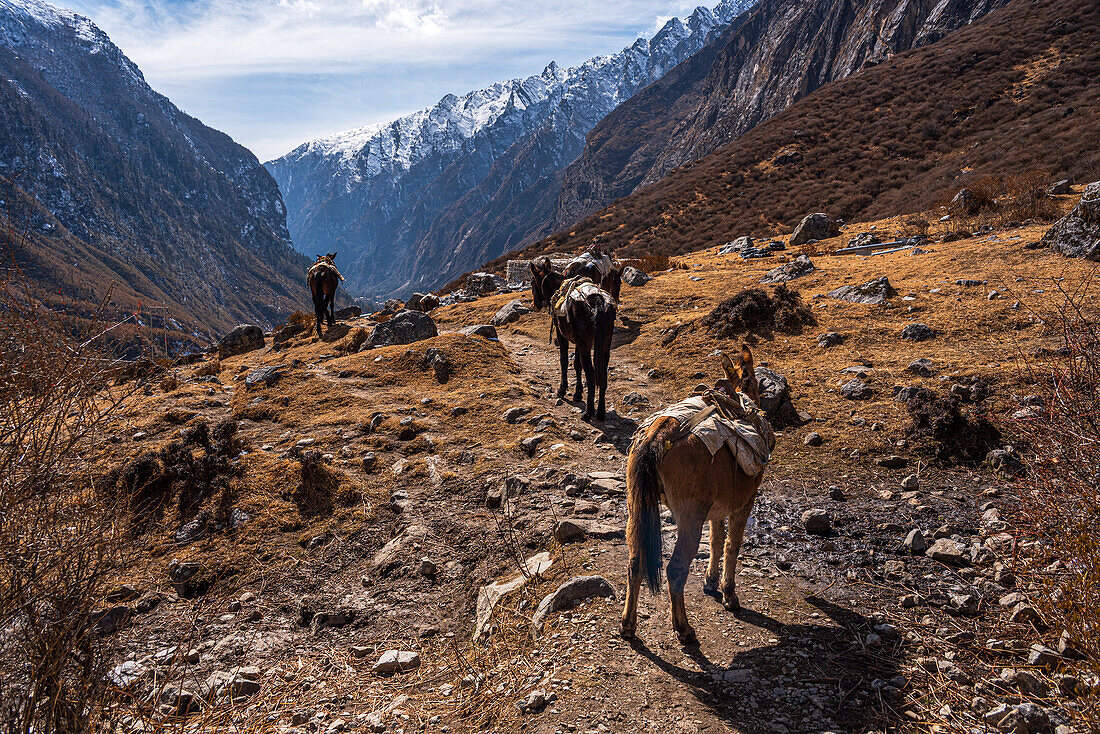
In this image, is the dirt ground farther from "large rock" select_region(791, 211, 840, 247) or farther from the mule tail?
"large rock" select_region(791, 211, 840, 247)

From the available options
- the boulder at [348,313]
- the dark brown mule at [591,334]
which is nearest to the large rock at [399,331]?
the dark brown mule at [591,334]

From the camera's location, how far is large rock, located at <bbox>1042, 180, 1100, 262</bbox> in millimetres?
11016

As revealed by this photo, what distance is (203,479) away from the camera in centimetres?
771

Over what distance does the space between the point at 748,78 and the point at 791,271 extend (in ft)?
380

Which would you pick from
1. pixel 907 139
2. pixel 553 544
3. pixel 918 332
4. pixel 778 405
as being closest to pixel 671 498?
pixel 553 544

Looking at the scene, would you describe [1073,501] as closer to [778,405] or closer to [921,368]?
[778,405]

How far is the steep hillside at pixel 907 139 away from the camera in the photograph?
29.6 metres

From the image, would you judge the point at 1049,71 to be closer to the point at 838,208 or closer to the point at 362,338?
the point at 838,208

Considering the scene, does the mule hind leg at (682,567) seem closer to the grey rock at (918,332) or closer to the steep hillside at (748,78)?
the grey rock at (918,332)

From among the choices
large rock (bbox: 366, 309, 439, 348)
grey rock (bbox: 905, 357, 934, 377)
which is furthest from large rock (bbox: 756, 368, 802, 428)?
large rock (bbox: 366, 309, 439, 348)

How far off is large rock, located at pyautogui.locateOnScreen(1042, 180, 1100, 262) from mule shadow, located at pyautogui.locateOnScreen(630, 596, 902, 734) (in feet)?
38.5

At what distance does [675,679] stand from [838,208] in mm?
37402

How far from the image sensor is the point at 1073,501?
3.42m

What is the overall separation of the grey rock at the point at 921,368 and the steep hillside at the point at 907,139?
18606mm
